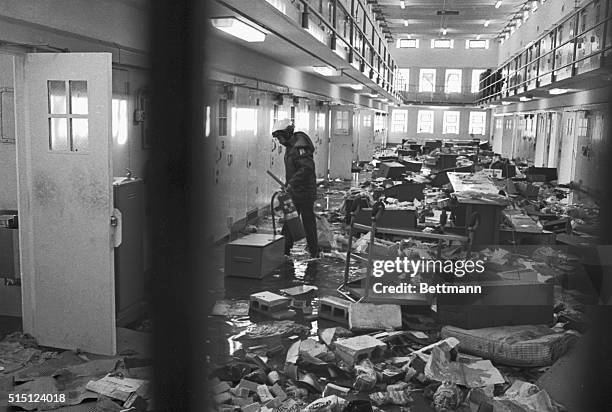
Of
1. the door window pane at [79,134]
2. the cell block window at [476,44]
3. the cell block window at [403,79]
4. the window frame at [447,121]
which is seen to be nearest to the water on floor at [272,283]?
the door window pane at [79,134]

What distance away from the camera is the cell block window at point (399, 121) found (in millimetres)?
39250

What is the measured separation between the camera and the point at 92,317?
5.31 m

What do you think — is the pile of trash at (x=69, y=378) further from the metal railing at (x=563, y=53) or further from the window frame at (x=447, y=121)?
the window frame at (x=447, y=121)

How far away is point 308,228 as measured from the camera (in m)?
9.03

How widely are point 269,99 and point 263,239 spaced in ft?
15.6

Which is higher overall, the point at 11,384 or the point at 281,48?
the point at 281,48

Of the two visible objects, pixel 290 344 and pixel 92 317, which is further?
pixel 290 344

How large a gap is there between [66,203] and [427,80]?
3511cm

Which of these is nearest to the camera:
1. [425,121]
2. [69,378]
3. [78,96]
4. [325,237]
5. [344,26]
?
[69,378]

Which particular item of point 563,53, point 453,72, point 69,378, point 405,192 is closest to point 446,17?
point 453,72

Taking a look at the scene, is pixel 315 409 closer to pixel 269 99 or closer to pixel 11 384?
pixel 11 384

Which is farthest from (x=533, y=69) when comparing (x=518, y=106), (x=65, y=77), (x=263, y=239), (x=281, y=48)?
(x=65, y=77)

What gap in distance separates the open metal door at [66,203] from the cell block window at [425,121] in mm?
34901

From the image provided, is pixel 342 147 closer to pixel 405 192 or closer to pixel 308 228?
pixel 405 192
